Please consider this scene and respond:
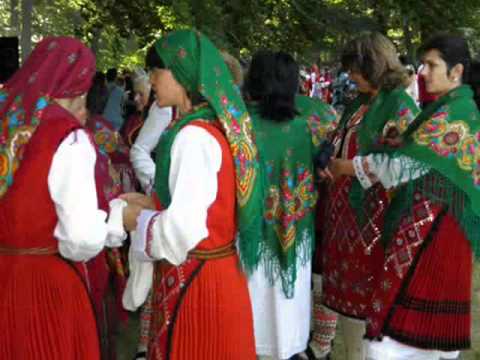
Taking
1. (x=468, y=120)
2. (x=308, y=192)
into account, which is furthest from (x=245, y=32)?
(x=468, y=120)

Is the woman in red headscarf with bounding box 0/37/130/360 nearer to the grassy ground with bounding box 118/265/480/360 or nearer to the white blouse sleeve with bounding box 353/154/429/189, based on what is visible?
the white blouse sleeve with bounding box 353/154/429/189

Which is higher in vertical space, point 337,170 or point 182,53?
point 182,53

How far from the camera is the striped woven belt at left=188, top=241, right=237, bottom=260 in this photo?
7.95ft

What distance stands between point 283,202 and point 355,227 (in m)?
0.44

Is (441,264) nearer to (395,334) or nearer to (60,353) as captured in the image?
(395,334)

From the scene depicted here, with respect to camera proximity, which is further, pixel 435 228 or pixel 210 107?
pixel 435 228

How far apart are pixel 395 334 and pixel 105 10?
5620mm

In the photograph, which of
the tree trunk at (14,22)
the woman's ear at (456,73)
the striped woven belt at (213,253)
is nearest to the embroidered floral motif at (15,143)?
the striped woven belt at (213,253)

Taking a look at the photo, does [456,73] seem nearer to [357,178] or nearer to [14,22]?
[357,178]

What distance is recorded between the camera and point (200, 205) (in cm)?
227

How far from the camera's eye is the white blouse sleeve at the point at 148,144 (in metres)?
4.22

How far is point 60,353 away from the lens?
2449 mm

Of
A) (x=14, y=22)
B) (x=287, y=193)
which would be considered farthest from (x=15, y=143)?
(x=14, y=22)

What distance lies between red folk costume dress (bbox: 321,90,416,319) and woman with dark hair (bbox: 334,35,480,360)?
0.50 meters
